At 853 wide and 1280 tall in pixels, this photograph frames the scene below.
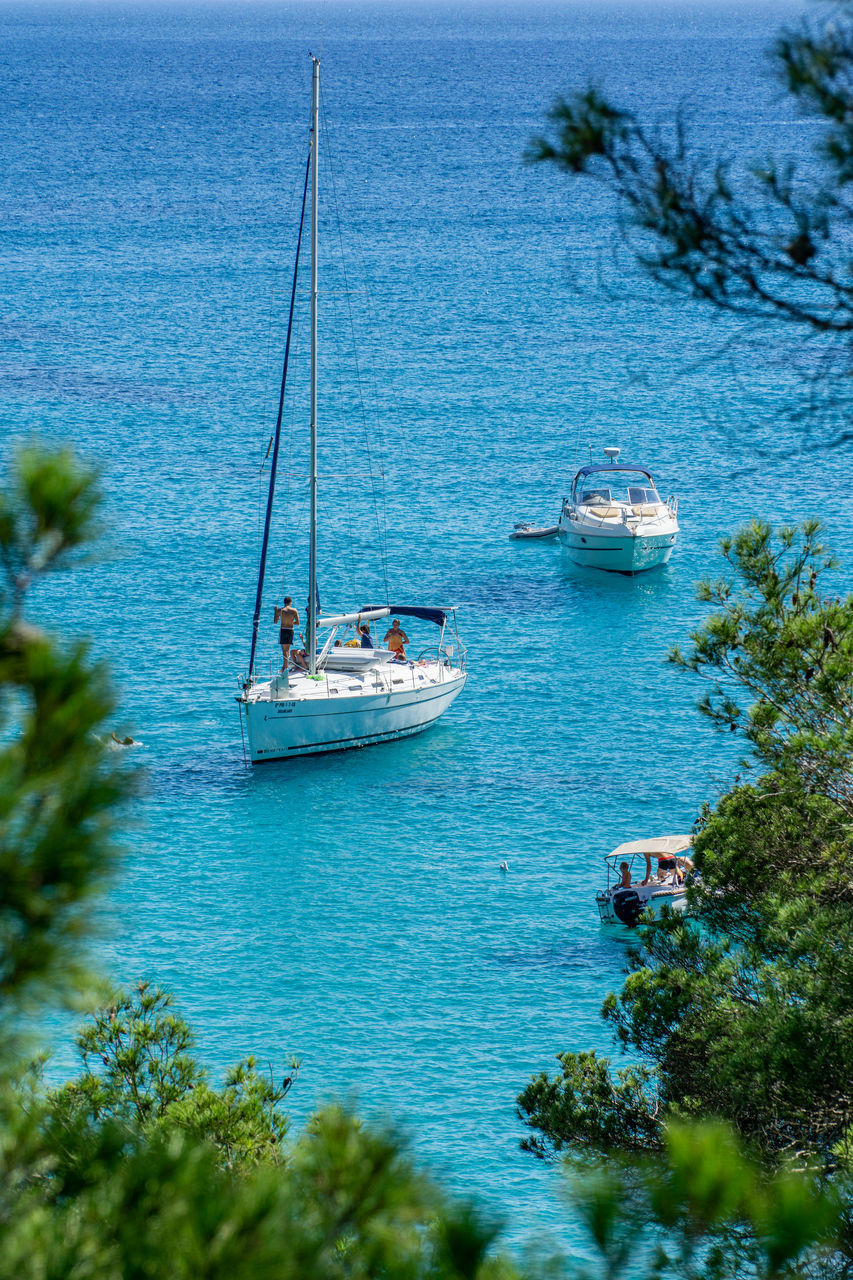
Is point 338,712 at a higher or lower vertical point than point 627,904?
lower

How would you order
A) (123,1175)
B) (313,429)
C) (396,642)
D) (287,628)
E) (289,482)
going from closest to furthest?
1. (123,1175)
2. (287,628)
3. (313,429)
4. (396,642)
5. (289,482)

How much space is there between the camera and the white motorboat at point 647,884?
25359 mm

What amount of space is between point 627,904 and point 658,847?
1.30m

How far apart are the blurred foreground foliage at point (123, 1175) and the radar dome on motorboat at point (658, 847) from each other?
21948 millimetres

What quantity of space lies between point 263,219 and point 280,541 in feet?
196

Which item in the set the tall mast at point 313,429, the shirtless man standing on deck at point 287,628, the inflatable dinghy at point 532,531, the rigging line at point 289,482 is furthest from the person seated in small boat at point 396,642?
the inflatable dinghy at point 532,531

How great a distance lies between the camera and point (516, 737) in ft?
115

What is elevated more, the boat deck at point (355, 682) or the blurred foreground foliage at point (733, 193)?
the blurred foreground foliage at point (733, 193)

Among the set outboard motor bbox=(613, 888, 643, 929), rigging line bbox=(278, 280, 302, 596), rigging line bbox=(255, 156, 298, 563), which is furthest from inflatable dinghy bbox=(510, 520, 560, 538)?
outboard motor bbox=(613, 888, 643, 929)

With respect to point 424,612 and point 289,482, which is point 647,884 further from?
point 289,482

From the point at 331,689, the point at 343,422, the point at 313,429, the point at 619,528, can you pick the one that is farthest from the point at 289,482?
the point at 331,689

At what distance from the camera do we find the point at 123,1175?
3916 mm

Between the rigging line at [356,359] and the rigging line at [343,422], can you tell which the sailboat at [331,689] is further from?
the rigging line at [356,359]

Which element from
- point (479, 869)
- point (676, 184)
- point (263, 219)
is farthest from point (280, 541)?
point (263, 219)
